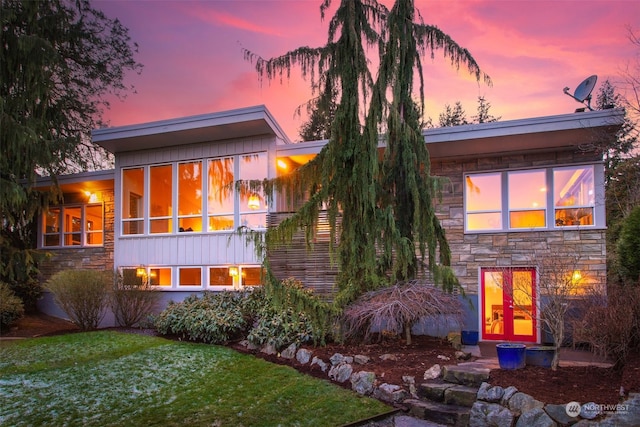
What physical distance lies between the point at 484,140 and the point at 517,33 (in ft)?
12.2

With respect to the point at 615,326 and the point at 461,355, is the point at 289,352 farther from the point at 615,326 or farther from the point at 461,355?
the point at 615,326

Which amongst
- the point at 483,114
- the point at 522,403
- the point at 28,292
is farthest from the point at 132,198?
the point at 483,114

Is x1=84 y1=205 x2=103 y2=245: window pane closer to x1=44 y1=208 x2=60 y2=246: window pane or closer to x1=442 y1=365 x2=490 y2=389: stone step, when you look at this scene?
x1=44 y1=208 x2=60 y2=246: window pane

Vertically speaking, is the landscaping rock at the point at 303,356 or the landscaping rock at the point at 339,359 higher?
the landscaping rock at the point at 339,359

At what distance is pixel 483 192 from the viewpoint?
10844 millimetres

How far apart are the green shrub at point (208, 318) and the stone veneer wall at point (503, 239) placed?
17.0ft

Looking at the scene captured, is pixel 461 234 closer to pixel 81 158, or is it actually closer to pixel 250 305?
pixel 250 305

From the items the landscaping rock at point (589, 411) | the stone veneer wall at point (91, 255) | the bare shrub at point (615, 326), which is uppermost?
the stone veneer wall at point (91, 255)

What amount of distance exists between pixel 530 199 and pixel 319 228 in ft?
16.2

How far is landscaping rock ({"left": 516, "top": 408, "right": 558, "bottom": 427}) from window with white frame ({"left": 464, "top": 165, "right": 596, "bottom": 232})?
597 cm

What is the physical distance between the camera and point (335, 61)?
8641mm

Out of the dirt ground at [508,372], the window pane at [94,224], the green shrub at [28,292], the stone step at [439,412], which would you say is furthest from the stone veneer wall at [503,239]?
the green shrub at [28,292]

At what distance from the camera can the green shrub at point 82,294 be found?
10.8 m

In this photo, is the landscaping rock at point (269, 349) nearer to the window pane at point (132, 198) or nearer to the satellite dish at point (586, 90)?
the window pane at point (132, 198)
